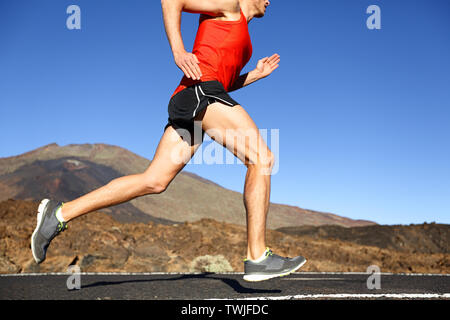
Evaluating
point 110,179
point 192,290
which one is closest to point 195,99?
point 192,290

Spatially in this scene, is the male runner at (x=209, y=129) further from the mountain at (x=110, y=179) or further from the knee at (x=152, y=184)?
the mountain at (x=110, y=179)

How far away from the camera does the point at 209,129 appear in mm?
3270

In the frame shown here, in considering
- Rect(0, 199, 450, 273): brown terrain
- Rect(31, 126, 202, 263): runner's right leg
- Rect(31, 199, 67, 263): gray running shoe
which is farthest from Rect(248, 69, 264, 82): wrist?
Rect(0, 199, 450, 273): brown terrain

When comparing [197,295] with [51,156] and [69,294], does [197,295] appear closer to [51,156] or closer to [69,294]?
[69,294]

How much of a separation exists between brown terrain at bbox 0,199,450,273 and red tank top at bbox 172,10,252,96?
6060mm

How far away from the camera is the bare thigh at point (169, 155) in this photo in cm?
339

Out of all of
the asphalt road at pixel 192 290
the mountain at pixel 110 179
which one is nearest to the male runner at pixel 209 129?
the asphalt road at pixel 192 290

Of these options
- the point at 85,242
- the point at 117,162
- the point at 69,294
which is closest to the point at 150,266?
the point at 85,242

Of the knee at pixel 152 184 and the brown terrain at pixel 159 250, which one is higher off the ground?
the knee at pixel 152 184

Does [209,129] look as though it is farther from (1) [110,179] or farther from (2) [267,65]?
(1) [110,179]

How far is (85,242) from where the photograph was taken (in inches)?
427

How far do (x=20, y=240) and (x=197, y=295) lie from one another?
747cm

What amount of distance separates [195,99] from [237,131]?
37cm

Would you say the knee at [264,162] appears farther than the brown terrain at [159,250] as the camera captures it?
No
